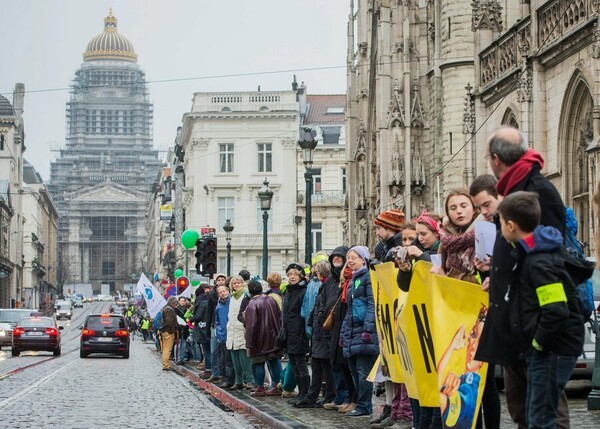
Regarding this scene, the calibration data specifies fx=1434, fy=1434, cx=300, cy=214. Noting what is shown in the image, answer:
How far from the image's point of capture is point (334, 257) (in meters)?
16.3

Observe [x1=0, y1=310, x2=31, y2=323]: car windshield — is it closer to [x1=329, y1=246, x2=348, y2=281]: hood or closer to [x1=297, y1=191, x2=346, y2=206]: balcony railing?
[x1=297, y1=191, x2=346, y2=206]: balcony railing

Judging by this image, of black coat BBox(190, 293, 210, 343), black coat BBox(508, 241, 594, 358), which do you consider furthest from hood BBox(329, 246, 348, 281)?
black coat BBox(190, 293, 210, 343)

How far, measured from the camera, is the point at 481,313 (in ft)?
31.3

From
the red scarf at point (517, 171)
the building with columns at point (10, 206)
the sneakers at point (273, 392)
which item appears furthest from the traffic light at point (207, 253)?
the building with columns at point (10, 206)

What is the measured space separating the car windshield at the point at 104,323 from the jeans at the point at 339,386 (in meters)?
27.0

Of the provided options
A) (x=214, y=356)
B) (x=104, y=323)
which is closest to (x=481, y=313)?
(x=214, y=356)

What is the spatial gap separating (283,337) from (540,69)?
28.9 ft

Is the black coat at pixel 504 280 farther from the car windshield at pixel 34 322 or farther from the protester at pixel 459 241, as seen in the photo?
the car windshield at pixel 34 322

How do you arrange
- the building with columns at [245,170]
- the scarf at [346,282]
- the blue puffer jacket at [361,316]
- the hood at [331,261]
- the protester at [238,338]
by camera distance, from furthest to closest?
1. the building with columns at [245,170]
2. the protester at [238,338]
3. the hood at [331,261]
4. the scarf at [346,282]
5. the blue puffer jacket at [361,316]

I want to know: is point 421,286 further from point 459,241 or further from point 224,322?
point 224,322

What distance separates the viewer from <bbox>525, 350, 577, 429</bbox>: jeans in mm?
7926

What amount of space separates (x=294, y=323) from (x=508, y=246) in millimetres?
10457

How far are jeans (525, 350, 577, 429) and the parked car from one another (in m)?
46.2

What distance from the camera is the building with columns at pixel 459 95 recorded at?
23.9 m
